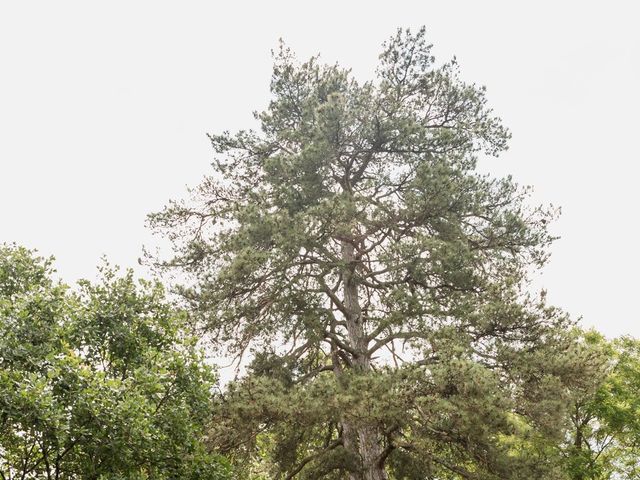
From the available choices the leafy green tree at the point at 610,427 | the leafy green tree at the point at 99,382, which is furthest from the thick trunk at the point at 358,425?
the leafy green tree at the point at 610,427

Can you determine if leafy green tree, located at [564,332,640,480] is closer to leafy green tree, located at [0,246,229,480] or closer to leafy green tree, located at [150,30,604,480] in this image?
leafy green tree, located at [150,30,604,480]

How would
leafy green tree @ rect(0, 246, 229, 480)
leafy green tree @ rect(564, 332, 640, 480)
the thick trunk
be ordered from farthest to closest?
leafy green tree @ rect(564, 332, 640, 480)
the thick trunk
leafy green tree @ rect(0, 246, 229, 480)

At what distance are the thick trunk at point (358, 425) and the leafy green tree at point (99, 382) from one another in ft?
9.95

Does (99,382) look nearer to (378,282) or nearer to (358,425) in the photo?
(358,425)

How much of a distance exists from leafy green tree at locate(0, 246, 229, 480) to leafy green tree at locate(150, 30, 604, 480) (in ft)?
3.94

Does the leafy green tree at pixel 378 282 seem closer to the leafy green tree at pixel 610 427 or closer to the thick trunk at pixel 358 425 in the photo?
the thick trunk at pixel 358 425

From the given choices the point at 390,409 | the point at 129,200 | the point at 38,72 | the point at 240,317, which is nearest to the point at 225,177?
the point at 240,317

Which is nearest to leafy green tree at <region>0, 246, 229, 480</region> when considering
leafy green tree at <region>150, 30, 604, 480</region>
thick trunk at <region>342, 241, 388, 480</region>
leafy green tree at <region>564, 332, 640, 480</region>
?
leafy green tree at <region>150, 30, 604, 480</region>

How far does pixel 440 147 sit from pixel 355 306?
426 centimetres

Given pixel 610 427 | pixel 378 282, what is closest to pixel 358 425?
pixel 378 282

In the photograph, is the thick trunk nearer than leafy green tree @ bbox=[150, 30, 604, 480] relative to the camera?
No

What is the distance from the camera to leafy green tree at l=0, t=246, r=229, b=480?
7125 mm

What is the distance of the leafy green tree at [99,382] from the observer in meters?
7.12

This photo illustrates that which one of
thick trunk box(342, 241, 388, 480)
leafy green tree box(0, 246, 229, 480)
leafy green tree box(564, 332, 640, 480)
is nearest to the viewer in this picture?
leafy green tree box(0, 246, 229, 480)
